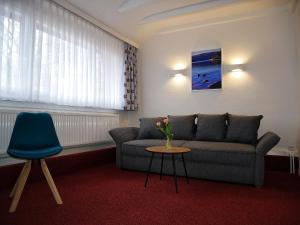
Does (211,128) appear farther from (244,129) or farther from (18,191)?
(18,191)

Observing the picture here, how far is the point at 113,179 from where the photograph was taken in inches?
109

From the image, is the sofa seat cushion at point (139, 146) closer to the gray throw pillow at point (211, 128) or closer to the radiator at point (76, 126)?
the gray throw pillow at point (211, 128)

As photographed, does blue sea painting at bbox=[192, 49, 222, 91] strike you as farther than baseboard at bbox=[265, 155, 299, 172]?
Yes

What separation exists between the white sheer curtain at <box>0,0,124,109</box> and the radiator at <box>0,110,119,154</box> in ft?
0.67

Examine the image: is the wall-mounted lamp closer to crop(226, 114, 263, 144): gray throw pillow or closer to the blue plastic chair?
crop(226, 114, 263, 144): gray throw pillow

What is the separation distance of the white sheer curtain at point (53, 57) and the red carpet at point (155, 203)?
3.97ft

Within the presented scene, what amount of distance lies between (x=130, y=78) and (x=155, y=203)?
2984 mm

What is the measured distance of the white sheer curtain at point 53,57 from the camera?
2451 mm

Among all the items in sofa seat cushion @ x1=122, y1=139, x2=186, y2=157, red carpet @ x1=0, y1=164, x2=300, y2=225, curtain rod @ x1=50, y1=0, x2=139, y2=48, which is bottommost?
red carpet @ x1=0, y1=164, x2=300, y2=225

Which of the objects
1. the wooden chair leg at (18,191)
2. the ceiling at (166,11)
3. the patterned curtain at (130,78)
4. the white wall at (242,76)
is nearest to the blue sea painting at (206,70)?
the white wall at (242,76)

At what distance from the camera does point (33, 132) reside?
2223 millimetres

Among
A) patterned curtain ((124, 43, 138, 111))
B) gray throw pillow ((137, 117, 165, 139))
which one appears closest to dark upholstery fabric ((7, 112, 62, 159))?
gray throw pillow ((137, 117, 165, 139))

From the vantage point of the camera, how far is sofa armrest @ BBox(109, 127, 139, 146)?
130 inches

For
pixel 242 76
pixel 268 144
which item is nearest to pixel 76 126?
pixel 268 144
